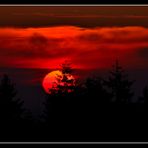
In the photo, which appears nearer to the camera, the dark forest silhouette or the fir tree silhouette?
the dark forest silhouette

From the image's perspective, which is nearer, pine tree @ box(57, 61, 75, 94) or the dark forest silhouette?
the dark forest silhouette

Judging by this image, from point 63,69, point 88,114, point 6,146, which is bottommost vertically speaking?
point 6,146

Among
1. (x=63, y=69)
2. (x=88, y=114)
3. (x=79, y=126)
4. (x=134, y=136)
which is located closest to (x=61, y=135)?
(x=134, y=136)

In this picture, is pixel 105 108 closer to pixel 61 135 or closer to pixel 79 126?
pixel 79 126

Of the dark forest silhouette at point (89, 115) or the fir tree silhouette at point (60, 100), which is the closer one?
the dark forest silhouette at point (89, 115)

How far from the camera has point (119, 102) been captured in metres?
18.6

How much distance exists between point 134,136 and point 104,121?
3465 millimetres

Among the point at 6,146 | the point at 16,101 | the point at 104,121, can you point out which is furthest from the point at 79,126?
the point at 16,101

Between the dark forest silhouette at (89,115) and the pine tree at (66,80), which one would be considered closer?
the dark forest silhouette at (89,115)

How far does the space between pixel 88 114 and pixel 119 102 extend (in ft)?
5.36
